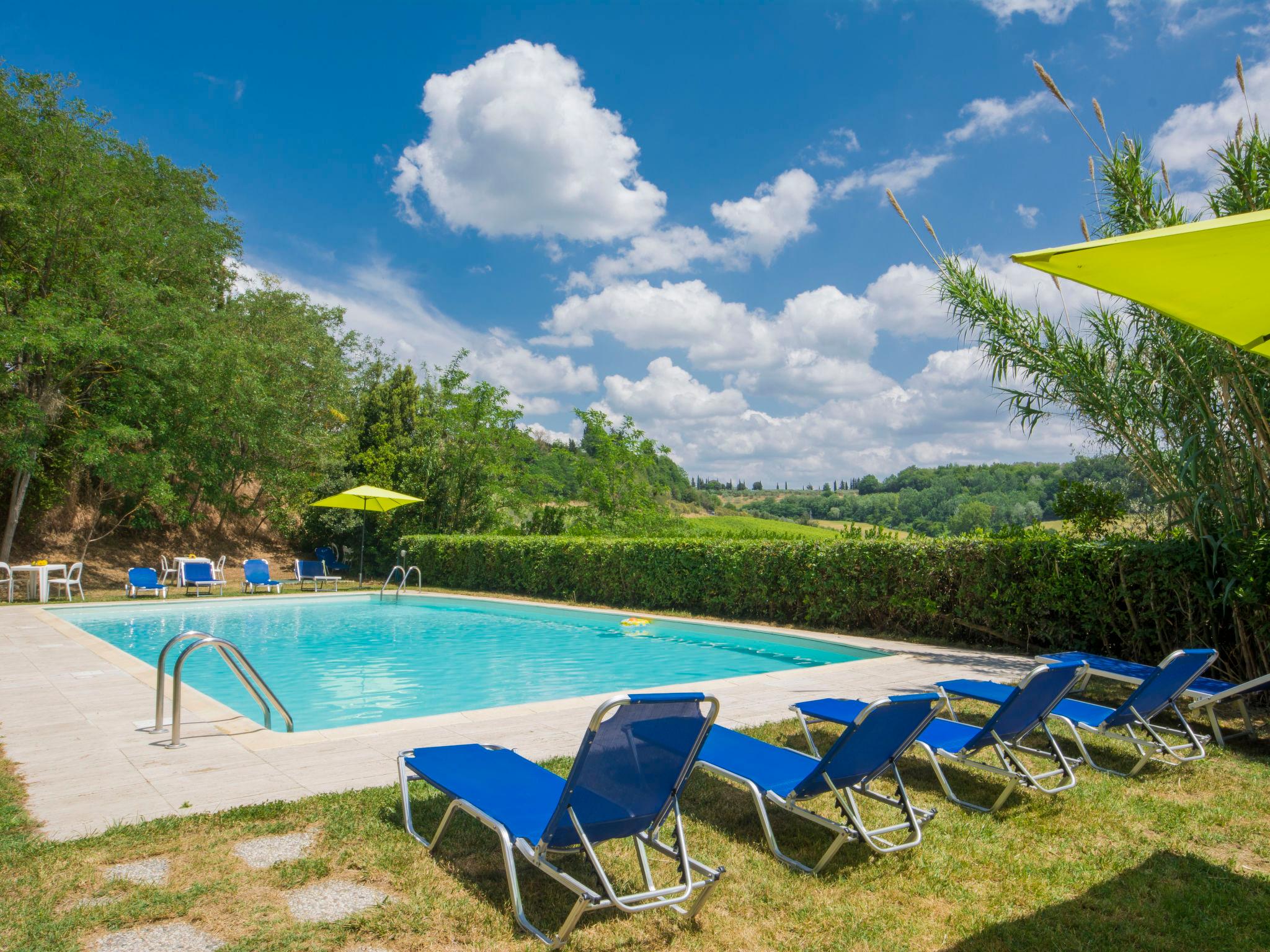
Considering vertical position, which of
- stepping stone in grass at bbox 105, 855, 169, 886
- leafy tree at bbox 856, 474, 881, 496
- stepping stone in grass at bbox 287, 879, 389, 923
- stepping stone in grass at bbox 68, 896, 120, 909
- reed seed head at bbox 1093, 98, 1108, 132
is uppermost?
reed seed head at bbox 1093, 98, 1108, 132

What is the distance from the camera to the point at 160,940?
2.65 metres

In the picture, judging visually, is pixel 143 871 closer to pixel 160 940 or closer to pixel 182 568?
pixel 160 940

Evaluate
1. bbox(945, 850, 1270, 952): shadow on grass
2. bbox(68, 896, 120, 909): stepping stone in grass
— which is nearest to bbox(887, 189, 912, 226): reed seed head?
bbox(945, 850, 1270, 952): shadow on grass

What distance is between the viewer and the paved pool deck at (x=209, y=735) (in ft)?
13.7

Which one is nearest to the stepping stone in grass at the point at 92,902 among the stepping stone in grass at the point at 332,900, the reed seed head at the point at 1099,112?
the stepping stone in grass at the point at 332,900

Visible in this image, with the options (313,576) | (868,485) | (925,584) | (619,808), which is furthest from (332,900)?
(868,485)

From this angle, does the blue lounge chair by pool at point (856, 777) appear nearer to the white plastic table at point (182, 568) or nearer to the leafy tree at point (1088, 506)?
the leafy tree at point (1088, 506)

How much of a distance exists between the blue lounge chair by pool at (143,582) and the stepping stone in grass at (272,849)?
15.8m

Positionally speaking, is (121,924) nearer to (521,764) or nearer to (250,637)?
(521,764)

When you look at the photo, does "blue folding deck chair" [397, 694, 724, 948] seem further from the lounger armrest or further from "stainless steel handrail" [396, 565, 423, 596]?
"stainless steel handrail" [396, 565, 423, 596]

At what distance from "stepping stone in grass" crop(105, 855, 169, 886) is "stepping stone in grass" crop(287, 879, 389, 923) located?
1.98 feet

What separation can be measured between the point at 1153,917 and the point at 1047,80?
260 inches

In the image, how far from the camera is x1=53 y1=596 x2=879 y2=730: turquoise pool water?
344 inches

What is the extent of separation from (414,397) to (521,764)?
2734 centimetres
